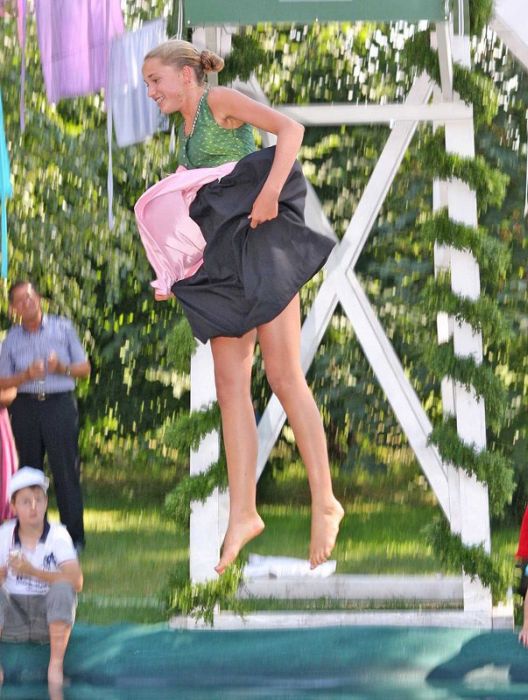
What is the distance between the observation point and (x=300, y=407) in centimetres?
312

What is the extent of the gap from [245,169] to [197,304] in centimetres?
34

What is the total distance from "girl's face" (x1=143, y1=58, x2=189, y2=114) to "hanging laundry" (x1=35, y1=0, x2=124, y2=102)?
3.80 feet

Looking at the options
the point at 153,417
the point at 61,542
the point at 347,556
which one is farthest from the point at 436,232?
the point at 153,417

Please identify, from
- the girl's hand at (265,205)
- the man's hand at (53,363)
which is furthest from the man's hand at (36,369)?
the girl's hand at (265,205)

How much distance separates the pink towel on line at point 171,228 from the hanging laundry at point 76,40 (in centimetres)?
118

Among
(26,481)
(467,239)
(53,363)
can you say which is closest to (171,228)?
(26,481)

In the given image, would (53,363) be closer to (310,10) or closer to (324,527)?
(310,10)

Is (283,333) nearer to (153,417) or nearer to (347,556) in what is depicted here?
(347,556)

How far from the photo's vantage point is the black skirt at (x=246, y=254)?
3031mm

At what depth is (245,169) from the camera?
10.2 feet

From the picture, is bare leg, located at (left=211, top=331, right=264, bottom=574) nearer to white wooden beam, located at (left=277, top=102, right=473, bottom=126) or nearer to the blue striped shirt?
white wooden beam, located at (left=277, top=102, right=473, bottom=126)

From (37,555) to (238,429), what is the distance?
147 centimetres

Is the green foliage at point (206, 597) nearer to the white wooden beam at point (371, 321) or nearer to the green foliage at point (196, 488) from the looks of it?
the green foliage at point (196, 488)

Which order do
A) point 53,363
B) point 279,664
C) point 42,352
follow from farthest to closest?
1. point 42,352
2. point 53,363
3. point 279,664
